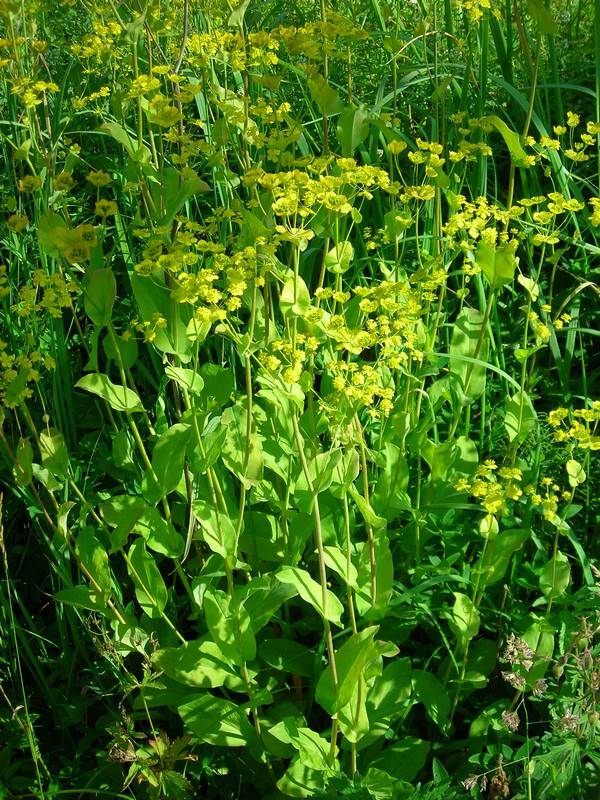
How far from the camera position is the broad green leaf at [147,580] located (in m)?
1.89

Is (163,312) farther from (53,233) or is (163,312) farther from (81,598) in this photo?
(81,598)

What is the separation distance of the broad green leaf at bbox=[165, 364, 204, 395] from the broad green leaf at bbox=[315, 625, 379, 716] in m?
Answer: 0.60

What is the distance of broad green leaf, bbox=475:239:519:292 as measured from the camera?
1.84m

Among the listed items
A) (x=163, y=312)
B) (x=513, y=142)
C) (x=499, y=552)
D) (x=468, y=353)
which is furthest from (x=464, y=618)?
(x=513, y=142)

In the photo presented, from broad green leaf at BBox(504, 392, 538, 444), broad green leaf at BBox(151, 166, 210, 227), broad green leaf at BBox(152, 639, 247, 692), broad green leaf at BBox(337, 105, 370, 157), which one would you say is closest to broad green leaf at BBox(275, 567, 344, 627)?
broad green leaf at BBox(152, 639, 247, 692)

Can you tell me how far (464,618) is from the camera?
185 cm

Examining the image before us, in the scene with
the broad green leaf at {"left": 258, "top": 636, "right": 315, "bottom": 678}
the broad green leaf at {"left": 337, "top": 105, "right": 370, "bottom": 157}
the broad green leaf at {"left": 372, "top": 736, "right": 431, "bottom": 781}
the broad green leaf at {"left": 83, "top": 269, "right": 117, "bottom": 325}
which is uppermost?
the broad green leaf at {"left": 337, "top": 105, "right": 370, "bottom": 157}

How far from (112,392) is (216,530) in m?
0.36

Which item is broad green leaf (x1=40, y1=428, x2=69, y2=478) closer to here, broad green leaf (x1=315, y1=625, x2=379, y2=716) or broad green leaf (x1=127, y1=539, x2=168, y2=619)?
broad green leaf (x1=127, y1=539, x2=168, y2=619)

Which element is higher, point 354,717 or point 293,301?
point 293,301

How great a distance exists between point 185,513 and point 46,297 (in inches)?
26.1

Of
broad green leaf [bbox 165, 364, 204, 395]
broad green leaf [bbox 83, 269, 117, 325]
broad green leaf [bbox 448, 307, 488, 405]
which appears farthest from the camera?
broad green leaf [bbox 448, 307, 488, 405]

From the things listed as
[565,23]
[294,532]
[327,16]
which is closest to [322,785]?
[294,532]

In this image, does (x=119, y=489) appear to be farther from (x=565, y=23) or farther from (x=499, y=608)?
(x=565, y=23)
